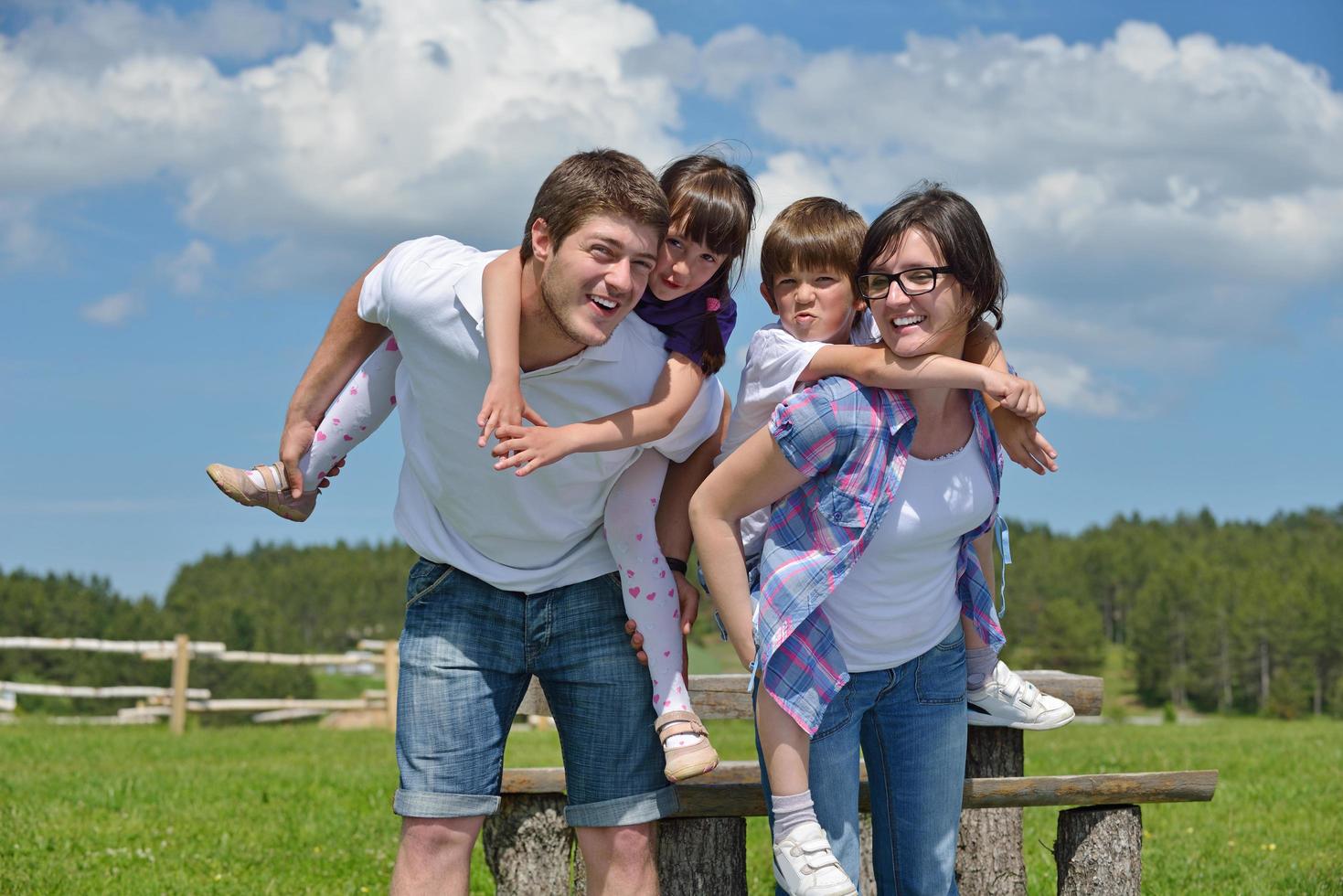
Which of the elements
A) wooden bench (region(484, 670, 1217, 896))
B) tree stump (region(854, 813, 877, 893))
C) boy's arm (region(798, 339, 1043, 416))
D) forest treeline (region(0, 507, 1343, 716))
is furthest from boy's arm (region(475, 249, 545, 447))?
forest treeline (region(0, 507, 1343, 716))

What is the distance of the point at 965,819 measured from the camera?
416 cm

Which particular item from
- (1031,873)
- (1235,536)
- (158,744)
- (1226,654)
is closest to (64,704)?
(158,744)

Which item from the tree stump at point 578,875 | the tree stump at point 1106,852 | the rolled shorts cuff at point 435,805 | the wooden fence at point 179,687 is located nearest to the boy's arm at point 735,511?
the rolled shorts cuff at point 435,805

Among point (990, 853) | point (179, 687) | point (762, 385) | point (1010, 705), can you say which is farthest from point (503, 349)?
point (179, 687)

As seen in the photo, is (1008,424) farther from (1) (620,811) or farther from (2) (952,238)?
(1) (620,811)

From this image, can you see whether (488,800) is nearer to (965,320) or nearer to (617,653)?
(617,653)

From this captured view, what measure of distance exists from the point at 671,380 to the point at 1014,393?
2.59 ft

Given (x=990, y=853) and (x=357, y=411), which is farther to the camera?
(x=990, y=853)

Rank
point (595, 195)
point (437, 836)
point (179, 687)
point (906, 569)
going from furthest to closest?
point (179, 687)
point (437, 836)
point (906, 569)
point (595, 195)

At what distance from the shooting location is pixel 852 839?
2.93m

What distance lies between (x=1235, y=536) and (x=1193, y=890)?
5064 inches

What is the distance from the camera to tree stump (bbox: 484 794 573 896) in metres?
3.69

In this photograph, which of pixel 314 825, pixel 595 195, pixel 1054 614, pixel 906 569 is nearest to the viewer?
pixel 595 195

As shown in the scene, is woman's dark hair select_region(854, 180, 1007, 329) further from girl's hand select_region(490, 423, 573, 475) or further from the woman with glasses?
girl's hand select_region(490, 423, 573, 475)
